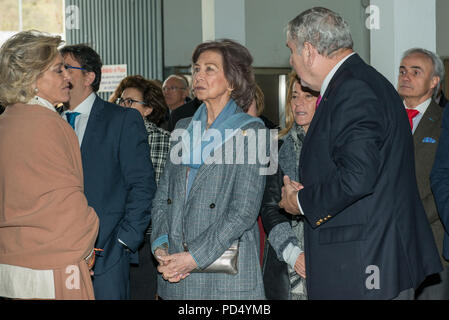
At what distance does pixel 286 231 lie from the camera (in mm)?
2854

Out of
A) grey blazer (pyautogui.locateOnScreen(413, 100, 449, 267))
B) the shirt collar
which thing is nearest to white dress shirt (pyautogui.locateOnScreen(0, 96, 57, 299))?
the shirt collar

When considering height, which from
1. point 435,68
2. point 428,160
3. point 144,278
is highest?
point 435,68

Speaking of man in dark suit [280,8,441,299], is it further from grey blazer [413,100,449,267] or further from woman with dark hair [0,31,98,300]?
grey blazer [413,100,449,267]

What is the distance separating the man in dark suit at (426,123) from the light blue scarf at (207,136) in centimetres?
116

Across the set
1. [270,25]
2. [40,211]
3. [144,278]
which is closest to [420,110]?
[144,278]

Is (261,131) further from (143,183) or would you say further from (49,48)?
(49,48)

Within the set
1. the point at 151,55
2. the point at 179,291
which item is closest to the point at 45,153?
the point at 179,291

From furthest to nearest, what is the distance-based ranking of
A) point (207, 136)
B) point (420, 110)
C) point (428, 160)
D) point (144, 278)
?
point (144, 278), point (420, 110), point (428, 160), point (207, 136)

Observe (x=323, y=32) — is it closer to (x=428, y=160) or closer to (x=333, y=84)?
(x=333, y=84)

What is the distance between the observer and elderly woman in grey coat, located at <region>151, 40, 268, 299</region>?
8.62 ft

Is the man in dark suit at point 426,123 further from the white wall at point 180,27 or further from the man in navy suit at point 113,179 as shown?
the white wall at point 180,27

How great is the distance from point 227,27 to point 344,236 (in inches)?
182

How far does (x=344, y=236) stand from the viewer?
7.21ft

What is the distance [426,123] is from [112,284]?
2093 millimetres
